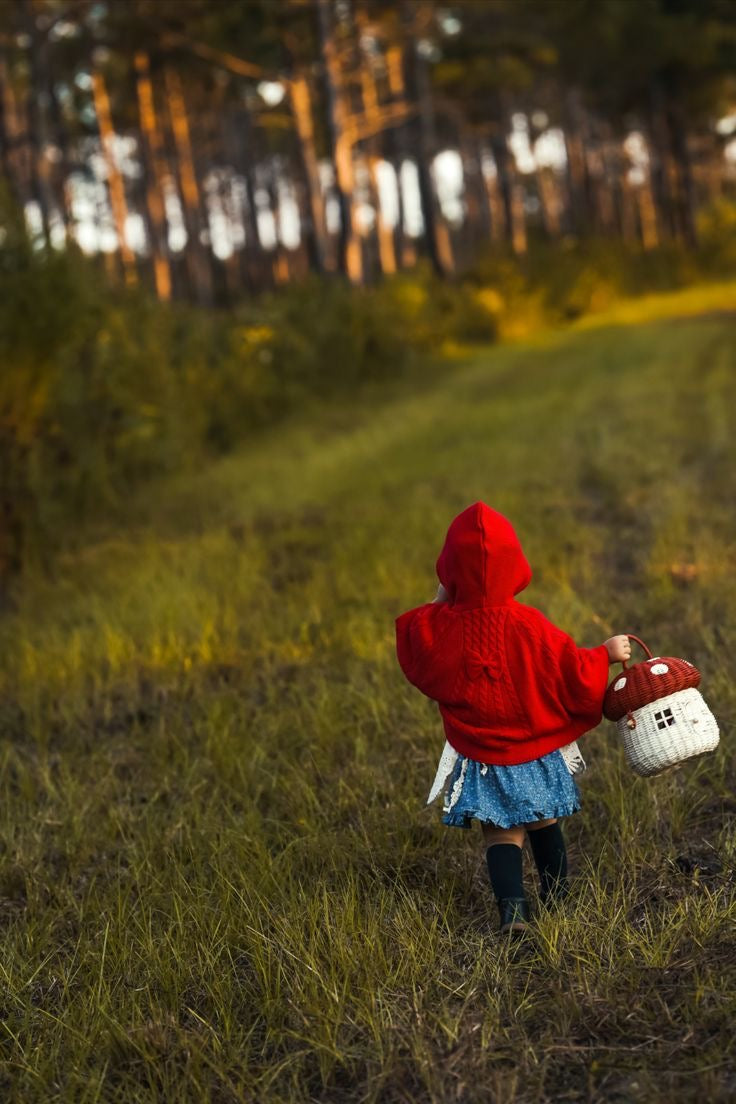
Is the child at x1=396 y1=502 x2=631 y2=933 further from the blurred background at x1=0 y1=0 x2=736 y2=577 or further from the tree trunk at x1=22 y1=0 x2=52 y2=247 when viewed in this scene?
the tree trunk at x1=22 y1=0 x2=52 y2=247

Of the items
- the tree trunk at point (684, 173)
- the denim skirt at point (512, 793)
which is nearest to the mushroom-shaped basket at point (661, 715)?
the denim skirt at point (512, 793)

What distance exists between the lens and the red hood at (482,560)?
2676 millimetres

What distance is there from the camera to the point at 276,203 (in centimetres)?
4566

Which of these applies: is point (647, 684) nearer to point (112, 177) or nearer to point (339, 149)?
point (339, 149)

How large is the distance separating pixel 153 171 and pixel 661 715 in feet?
103

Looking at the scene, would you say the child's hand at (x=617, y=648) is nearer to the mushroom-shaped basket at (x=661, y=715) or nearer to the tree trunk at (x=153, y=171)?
the mushroom-shaped basket at (x=661, y=715)

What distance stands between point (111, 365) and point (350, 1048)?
6697 millimetres

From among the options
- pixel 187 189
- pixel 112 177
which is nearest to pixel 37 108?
pixel 112 177

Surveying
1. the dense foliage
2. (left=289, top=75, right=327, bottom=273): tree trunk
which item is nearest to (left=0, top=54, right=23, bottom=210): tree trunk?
(left=289, top=75, right=327, bottom=273): tree trunk

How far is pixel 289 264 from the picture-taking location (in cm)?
5406

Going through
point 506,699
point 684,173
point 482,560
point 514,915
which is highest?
point 684,173

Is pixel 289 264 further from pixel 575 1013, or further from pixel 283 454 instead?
pixel 575 1013

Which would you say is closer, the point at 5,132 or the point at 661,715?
the point at 661,715

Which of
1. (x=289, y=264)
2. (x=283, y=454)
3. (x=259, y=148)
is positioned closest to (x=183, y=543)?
(x=283, y=454)
